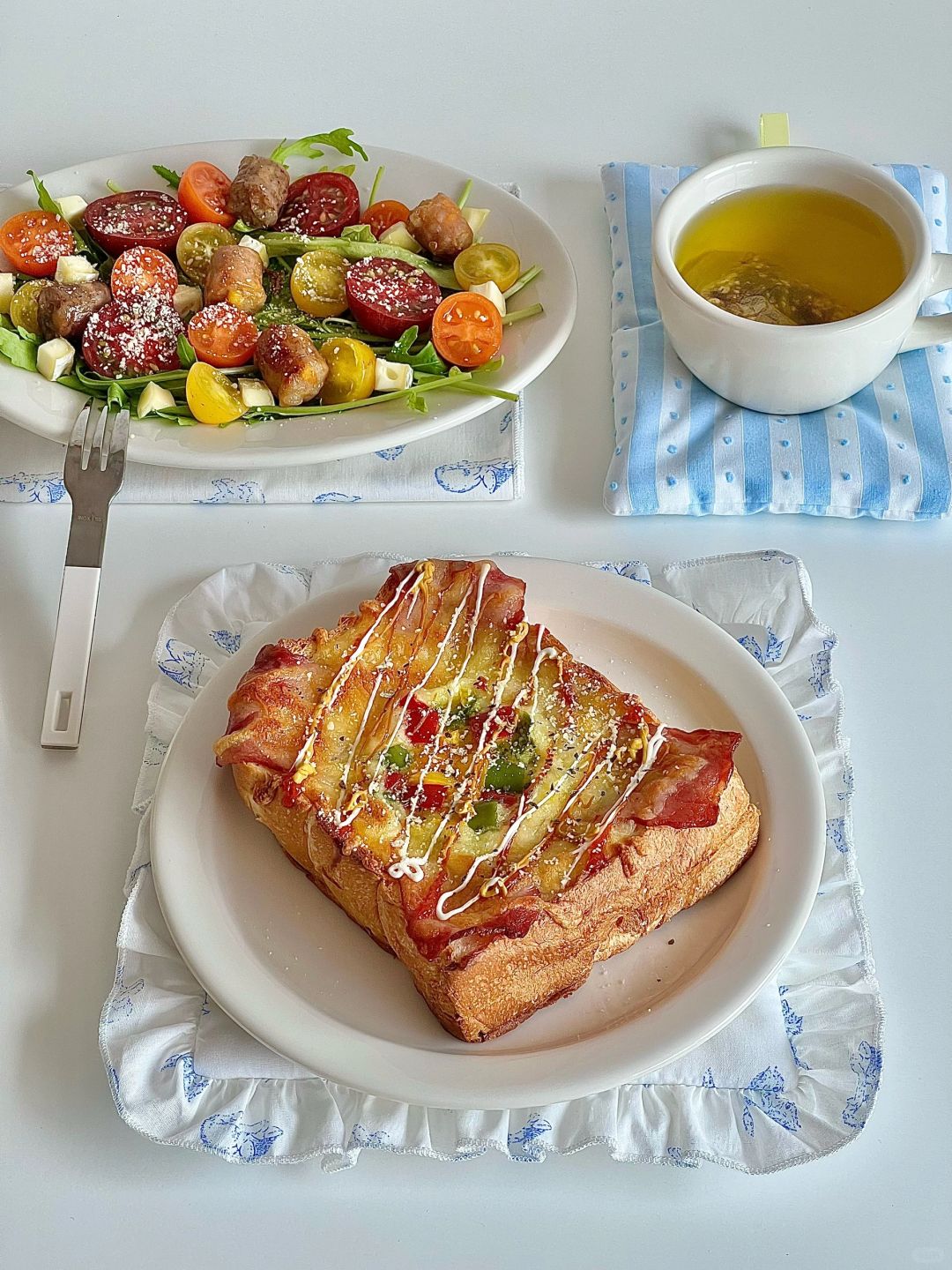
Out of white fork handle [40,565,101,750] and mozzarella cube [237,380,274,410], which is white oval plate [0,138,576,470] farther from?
white fork handle [40,565,101,750]

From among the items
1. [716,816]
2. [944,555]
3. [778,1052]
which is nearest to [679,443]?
[944,555]

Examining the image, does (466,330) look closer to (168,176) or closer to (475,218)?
(475,218)

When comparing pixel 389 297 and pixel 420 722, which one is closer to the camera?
pixel 420 722

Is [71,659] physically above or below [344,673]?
below

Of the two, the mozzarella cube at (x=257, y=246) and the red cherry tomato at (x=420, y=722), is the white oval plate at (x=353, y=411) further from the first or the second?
the red cherry tomato at (x=420, y=722)

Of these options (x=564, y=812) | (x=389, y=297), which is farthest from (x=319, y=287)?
(x=564, y=812)
